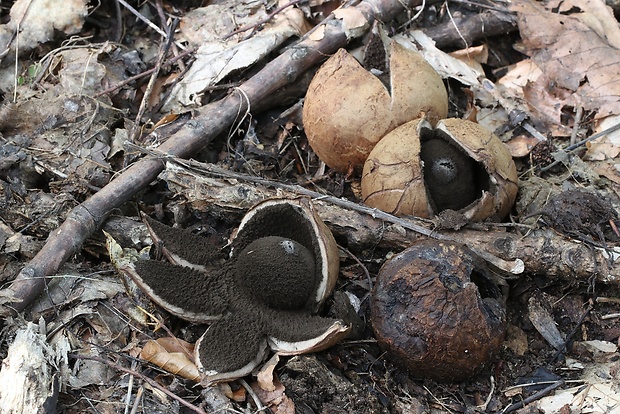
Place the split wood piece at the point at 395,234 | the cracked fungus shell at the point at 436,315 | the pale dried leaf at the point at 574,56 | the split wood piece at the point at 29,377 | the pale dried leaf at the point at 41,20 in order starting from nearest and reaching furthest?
the split wood piece at the point at 29,377 < the cracked fungus shell at the point at 436,315 < the split wood piece at the point at 395,234 < the pale dried leaf at the point at 574,56 < the pale dried leaf at the point at 41,20

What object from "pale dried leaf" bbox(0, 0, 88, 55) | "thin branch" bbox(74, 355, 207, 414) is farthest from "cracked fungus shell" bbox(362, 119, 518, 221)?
"pale dried leaf" bbox(0, 0, 88, 55)

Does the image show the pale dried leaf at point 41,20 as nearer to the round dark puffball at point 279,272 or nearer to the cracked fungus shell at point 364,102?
the cracked fungus shell at point 364,102

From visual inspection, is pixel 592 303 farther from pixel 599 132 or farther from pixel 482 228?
pixel 599 132

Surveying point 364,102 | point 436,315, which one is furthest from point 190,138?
point 436,315

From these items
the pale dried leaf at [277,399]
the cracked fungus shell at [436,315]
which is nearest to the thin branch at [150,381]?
the pale dried leaf at [277,399]

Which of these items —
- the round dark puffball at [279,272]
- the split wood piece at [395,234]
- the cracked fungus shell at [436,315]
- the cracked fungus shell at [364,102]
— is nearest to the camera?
the cracked fungus shell at [436,315]

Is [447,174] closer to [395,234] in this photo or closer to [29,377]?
[395,234]

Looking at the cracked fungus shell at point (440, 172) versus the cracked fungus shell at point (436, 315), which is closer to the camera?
the cracked fungus shell at point (436, 315)
